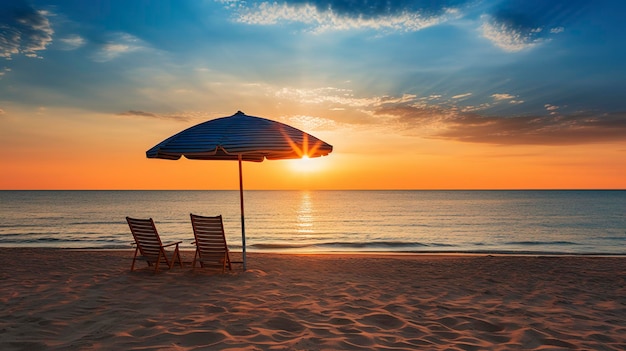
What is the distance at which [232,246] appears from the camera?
54.1 feet

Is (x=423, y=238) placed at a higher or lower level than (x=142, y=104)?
lower

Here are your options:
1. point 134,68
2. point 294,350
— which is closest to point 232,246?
point 134,68

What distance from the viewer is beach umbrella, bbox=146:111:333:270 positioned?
6152 millimetres

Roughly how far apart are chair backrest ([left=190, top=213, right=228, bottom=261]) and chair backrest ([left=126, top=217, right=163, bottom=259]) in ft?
2.41

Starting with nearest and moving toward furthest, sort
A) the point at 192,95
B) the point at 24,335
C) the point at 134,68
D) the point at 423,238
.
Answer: the point at 24,335
the point at 134,68
the point at 192,95
the point at 423,238

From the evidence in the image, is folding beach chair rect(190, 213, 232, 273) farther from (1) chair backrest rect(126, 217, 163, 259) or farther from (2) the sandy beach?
(1) chair backrest rect(126, 217, 163, 259)

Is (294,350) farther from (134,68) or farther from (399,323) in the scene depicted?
(134,68)

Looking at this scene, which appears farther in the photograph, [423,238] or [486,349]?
[423,238]

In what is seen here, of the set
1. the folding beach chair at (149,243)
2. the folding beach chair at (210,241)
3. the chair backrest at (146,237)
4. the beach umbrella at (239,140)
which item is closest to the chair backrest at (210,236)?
the folding beach chair at (210,241)

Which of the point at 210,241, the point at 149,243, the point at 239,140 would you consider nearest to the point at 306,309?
the point at 239,140

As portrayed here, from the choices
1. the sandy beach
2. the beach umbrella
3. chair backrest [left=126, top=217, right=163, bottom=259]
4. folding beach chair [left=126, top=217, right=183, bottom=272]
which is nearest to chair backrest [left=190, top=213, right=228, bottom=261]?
the sandy beach

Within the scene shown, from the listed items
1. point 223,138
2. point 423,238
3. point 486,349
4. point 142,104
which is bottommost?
point 423,238

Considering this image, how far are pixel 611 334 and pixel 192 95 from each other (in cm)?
1338

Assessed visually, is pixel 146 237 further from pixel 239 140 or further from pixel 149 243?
pixel 239 140
